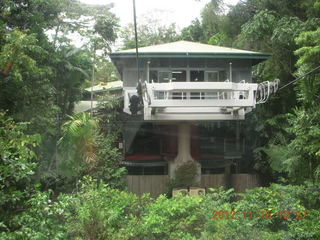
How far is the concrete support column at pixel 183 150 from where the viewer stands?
12836 mm

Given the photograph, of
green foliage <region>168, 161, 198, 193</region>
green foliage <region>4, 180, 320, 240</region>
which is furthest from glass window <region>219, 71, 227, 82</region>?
green foliage <region>4, 180, 320, 240</region>

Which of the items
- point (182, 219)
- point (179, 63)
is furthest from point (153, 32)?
point (182, 219)

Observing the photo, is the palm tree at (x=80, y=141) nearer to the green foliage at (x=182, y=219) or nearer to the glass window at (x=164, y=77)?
the green foliage at (x=182, y=219)

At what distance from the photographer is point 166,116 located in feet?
38.7

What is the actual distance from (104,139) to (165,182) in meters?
2.82

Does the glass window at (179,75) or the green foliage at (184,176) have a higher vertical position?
the glass window at (179,75)

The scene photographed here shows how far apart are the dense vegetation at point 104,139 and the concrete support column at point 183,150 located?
85.8 inches

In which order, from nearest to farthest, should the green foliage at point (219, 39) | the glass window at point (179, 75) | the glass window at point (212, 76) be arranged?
the glass window at point (179, 75) < the glass window at point (212, 76) < the green foliage at point (219, 39)

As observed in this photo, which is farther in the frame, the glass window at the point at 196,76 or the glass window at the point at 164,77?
the glass window at the point at 196,76

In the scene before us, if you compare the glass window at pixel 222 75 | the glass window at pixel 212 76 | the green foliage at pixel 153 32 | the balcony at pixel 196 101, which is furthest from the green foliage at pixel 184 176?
the green foliage at pixel 153 32

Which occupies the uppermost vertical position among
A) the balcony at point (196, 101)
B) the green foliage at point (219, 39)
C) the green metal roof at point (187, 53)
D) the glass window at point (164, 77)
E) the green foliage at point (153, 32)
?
the green foliage at point (153, 32)

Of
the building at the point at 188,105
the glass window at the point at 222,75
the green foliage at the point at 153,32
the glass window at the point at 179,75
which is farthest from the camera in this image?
the green foliage at the point at 153,32

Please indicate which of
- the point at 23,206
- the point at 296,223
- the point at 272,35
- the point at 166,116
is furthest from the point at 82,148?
the point at 272,35

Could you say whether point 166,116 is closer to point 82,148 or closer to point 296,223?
point 82,148
